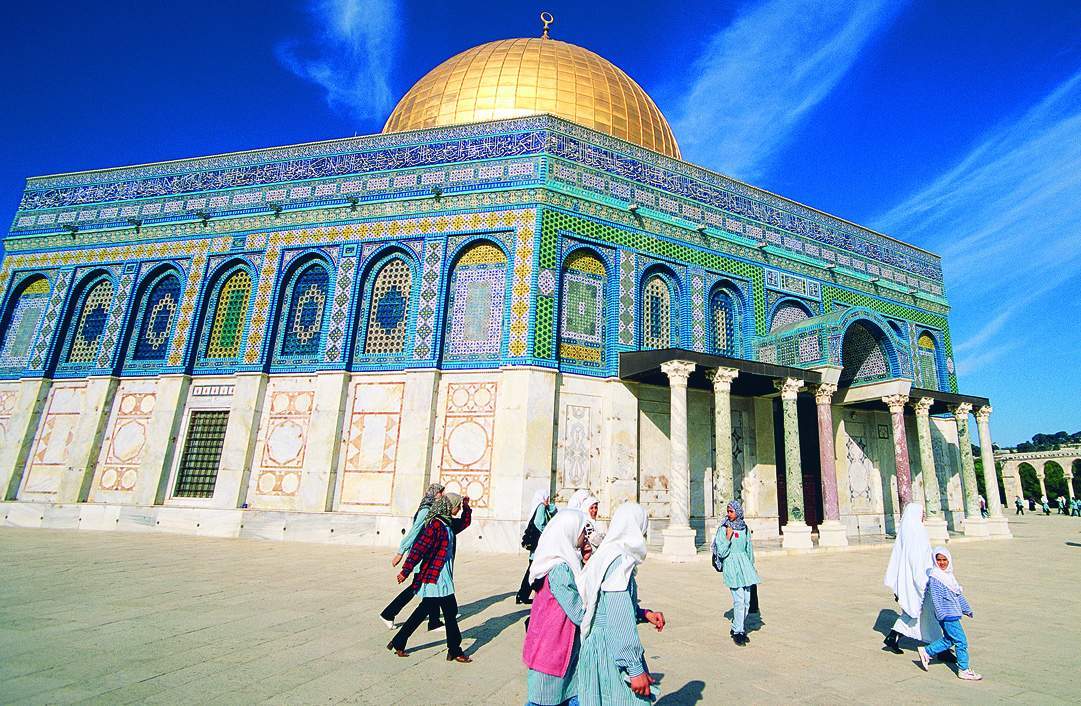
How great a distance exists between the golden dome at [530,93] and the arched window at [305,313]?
7283 mm

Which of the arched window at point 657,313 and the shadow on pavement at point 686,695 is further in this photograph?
the arched window at point 657,313

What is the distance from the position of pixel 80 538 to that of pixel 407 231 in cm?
1101

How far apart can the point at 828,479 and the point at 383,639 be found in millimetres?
13838

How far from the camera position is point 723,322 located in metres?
17.3

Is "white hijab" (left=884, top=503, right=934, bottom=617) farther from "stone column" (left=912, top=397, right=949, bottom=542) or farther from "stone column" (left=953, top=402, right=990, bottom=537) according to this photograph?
"stone column" (left=953, top=402, right=990, bottom=537)

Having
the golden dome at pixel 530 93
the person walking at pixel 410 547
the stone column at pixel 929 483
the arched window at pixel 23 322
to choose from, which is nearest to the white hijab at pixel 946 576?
the person walking at pixel 410 547

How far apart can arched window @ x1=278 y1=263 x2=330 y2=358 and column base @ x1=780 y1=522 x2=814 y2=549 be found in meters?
13.5

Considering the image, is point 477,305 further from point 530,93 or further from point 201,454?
point 530,93

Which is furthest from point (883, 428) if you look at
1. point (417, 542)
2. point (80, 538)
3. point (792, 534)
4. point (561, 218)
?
point (80, 538)

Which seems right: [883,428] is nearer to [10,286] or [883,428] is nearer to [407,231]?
[407,231]

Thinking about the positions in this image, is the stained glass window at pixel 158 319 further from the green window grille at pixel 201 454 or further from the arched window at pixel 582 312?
the arched window at pixel 582 312

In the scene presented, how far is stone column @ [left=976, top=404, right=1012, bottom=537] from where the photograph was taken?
1819 centimetres

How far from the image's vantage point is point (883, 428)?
19.0 meters

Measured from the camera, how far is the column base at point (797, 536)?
13539 mm
